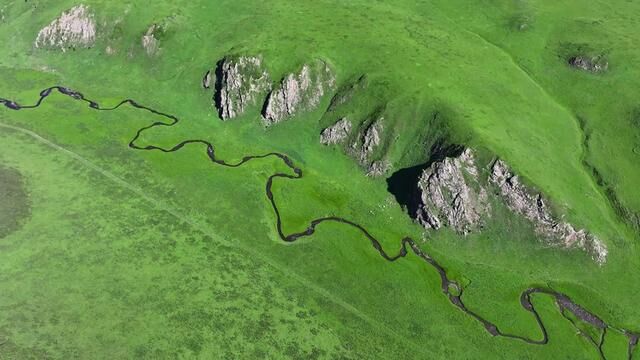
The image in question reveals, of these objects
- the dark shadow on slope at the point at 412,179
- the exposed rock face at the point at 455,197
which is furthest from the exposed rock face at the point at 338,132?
the exposed rock face at the point at 455,197

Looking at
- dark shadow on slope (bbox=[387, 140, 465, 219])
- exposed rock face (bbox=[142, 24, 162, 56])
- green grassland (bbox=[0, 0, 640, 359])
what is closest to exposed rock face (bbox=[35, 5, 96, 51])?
green grassland (bbox=[0, 0, 640, 359])

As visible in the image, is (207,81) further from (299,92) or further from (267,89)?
(299,92)

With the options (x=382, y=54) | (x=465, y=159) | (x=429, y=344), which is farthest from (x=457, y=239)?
(x=382, y=54)

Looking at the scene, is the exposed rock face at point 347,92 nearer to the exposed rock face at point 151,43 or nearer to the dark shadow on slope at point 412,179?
the dark shadow on slope at point 412,179

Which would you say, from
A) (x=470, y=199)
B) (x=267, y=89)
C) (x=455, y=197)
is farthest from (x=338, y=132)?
(x=470, y=199)

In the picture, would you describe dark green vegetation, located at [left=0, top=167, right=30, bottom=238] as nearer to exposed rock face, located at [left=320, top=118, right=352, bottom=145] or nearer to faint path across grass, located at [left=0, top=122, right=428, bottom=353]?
faint path across grass, located at [left=0, top=122, right=428, bottom=353]
